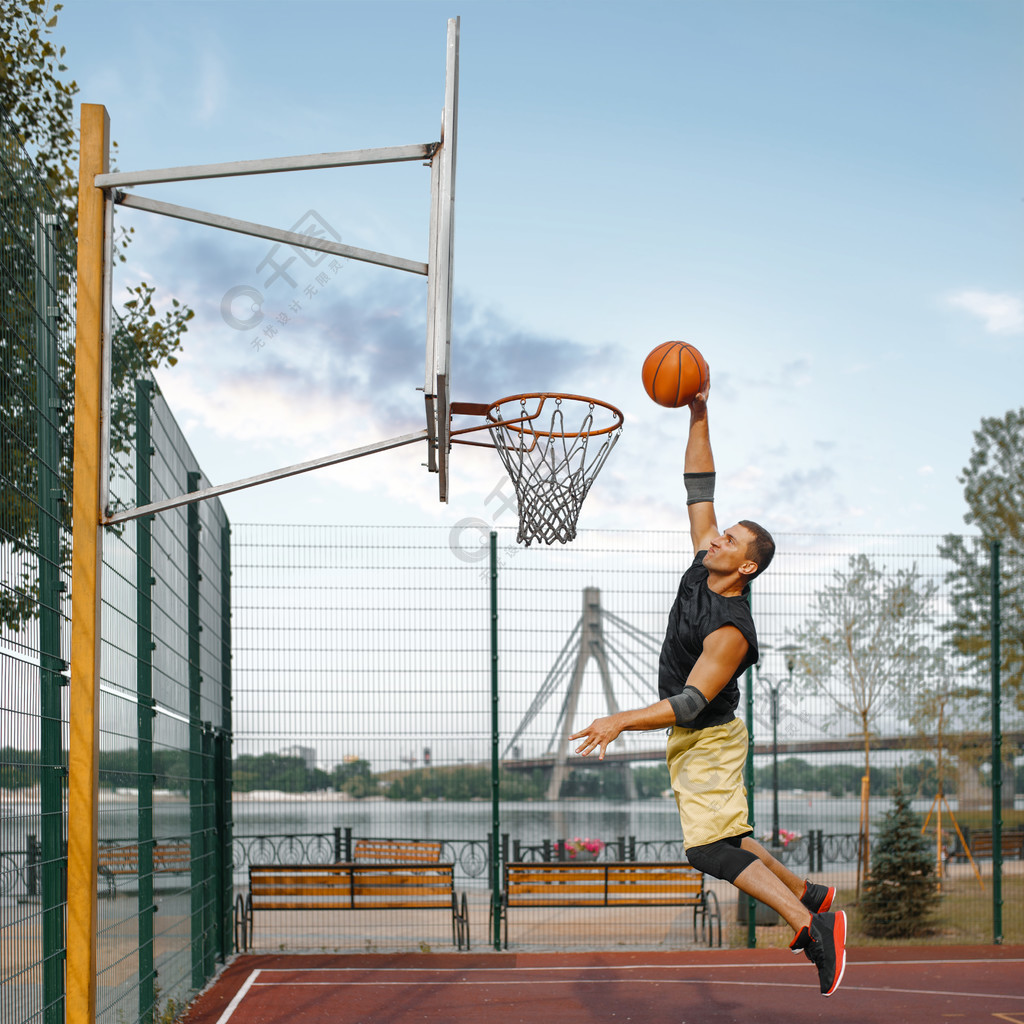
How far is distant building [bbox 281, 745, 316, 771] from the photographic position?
1042cm

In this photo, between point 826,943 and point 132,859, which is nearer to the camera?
point 826,943

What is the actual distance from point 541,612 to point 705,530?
5901 millimetres

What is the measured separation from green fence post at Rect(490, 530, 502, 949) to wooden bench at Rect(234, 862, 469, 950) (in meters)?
0.32

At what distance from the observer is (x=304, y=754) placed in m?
10.4

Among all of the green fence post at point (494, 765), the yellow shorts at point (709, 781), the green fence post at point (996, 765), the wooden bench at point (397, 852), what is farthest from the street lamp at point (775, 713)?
the yellow shorts at point (709, 781)

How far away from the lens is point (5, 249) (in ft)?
13.9

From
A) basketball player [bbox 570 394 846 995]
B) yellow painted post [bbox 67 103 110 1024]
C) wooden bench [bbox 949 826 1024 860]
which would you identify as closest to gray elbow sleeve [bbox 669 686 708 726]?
basketball player [bbox 570 394 846 995]

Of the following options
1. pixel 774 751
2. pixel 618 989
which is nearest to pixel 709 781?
pixel 618 989

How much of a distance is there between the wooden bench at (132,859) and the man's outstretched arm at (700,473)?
111 inches

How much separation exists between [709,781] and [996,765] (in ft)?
25.5

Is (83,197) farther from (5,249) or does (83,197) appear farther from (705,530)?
Answer: (705,530)

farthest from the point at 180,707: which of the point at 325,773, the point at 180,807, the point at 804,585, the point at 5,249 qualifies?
the point at 804,585

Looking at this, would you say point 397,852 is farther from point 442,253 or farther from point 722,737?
point 442,253

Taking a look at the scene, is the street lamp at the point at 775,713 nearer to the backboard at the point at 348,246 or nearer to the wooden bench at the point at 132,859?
the wooden bench at the point at 132,859
